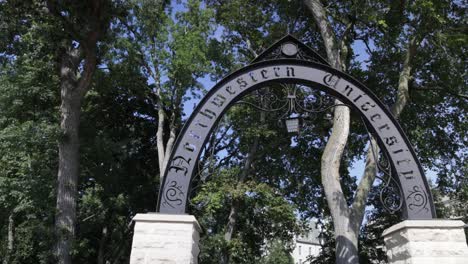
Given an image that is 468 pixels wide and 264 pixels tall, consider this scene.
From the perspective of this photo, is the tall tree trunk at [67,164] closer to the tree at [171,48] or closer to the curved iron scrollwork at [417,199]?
the tree at [171,48]

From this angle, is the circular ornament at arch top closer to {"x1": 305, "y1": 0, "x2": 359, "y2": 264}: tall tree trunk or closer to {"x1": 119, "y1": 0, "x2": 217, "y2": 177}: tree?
{"x1": 305, "y1": 0, "x2": 359, "y2": 264}: tall tree trunk

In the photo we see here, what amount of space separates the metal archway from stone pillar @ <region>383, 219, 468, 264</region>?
210 millimetres

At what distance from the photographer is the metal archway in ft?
19.0

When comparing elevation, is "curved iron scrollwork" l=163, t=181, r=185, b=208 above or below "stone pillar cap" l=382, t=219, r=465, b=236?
above

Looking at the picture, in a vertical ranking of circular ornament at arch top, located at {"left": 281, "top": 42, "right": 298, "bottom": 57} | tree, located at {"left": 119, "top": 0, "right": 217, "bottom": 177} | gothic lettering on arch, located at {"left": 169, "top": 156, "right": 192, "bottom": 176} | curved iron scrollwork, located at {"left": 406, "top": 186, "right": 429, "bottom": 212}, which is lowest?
curved iron scrollwork, located at {"left": 406, "top": 186, "right": 429, "bottom": 212}

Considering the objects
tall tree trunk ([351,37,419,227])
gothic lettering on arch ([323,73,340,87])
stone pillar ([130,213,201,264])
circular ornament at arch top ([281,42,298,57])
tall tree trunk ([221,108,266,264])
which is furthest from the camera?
tall tree trunk ([221,108,266,264])

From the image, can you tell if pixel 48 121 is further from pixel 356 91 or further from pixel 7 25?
pixel 356 91

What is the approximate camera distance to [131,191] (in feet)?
70.3

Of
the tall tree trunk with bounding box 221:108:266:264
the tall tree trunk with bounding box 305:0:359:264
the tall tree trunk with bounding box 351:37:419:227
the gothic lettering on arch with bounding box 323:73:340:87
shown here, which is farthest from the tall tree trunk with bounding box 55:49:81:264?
the gothic lettering on arch with bounding box 323:73:340:87

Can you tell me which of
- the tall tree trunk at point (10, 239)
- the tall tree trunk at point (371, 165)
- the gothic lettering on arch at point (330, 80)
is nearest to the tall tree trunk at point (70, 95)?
the tall tree trunk at point (10, 239)

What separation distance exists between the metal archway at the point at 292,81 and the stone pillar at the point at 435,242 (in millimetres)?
210

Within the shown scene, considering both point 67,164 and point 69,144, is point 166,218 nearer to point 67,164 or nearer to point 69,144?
point 67,164

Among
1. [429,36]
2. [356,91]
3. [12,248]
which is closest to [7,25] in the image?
[12,248]

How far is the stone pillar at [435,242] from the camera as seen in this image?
5457 mm
